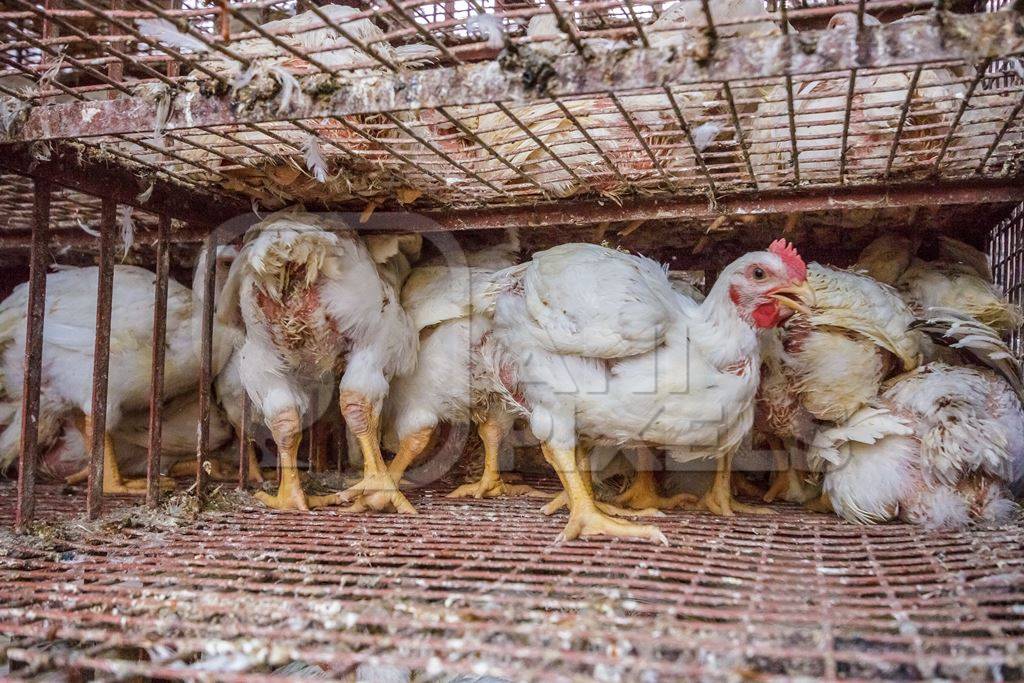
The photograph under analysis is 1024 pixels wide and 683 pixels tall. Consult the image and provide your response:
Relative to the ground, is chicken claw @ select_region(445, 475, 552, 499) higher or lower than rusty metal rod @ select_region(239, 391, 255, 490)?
lower

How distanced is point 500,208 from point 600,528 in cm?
128

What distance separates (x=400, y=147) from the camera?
7.95 ft

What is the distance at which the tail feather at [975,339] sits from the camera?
2.67m

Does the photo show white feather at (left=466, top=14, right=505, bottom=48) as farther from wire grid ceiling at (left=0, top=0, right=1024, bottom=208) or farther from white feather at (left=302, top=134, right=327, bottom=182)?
white feather at (left=302, top=134, right=327, bottom=182)

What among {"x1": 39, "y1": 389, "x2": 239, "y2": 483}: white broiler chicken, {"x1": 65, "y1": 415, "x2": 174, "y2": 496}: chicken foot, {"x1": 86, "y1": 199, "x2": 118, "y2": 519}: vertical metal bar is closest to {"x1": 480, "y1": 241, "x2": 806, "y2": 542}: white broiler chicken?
{"x1": 86, "y1": 199, "x2": 118, "y2": 519}: vertical metal bar

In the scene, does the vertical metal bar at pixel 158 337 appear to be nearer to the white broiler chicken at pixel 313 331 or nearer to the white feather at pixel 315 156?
the white broiler chicken at pixel 313 331

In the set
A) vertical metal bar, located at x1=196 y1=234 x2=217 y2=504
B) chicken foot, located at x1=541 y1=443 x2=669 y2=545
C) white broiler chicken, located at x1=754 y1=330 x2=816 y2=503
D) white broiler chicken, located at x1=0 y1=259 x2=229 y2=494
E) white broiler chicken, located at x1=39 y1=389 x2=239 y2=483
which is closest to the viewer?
chicken foot, located at x1=541 y1=443 x2=669 y2=545

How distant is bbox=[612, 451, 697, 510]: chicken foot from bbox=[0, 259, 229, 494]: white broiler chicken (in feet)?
6.29

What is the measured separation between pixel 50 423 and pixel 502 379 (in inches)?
84.5

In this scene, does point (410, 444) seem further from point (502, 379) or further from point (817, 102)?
point (817, 102)

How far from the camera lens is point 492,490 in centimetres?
331

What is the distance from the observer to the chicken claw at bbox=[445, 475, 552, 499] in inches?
129

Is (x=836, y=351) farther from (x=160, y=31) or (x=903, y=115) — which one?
(x=160, y=31)

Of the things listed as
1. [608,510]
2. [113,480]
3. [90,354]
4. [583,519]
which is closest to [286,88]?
[583,519]
